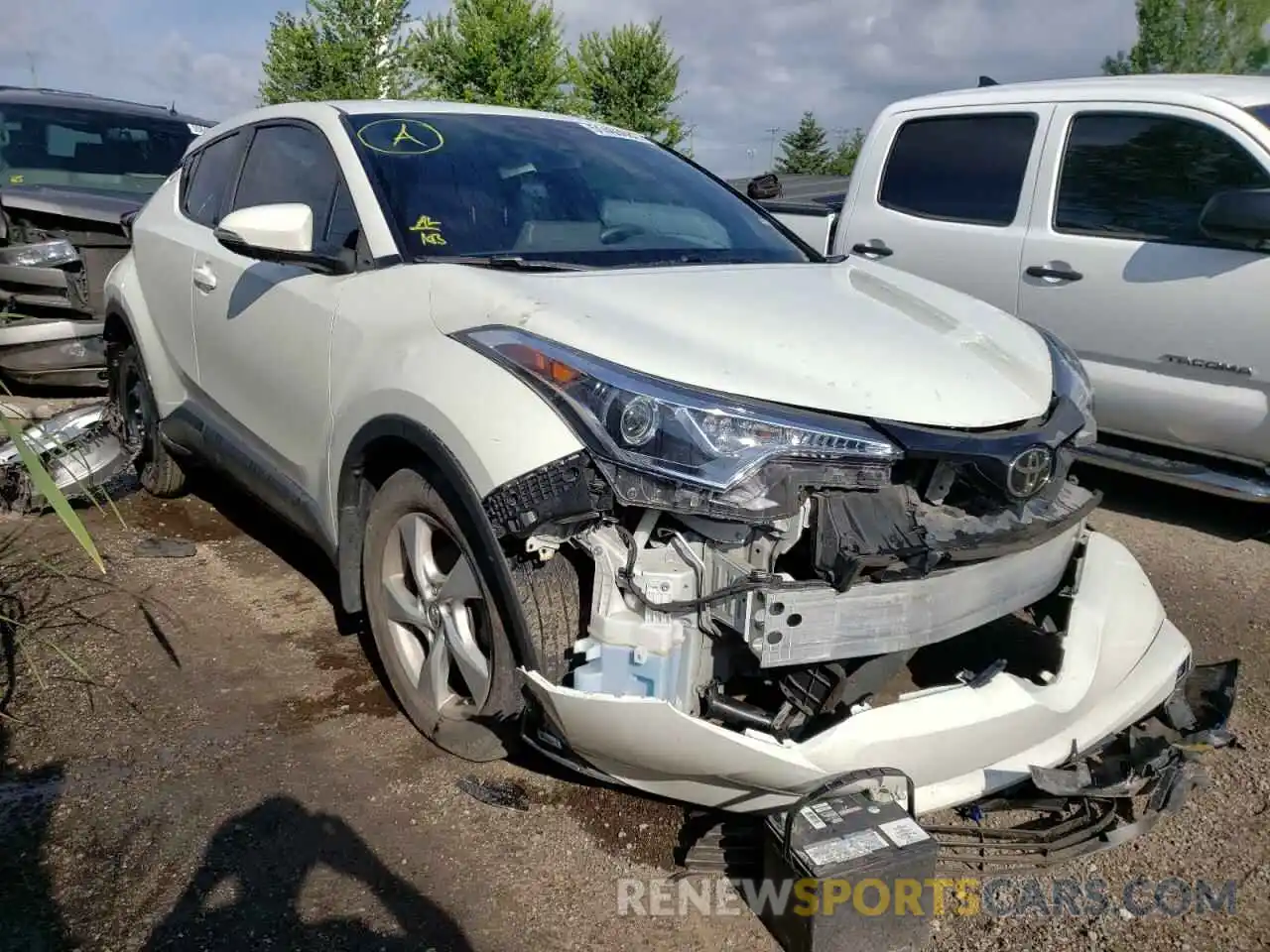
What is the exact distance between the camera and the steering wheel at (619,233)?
3.16 metres

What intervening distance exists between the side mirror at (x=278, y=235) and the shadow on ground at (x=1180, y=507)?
3879mm

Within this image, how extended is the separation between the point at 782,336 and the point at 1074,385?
876 millimetres

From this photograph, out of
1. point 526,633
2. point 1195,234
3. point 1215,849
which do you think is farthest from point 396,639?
point 1195,234

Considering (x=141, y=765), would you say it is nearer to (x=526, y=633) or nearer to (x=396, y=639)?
(x=396, y=639)

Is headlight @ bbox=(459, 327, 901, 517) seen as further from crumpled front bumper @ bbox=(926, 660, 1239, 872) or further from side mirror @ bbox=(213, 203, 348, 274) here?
side mirror @ bbox=(213, 203, 348, 274)

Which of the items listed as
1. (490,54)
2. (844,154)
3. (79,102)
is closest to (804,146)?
(844,154)

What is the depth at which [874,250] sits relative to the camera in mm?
5770

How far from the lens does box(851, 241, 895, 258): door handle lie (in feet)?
18.7

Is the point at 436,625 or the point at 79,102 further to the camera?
the point at 79,102

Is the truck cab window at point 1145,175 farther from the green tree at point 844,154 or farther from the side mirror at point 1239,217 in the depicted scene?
the green tree at point 844,154

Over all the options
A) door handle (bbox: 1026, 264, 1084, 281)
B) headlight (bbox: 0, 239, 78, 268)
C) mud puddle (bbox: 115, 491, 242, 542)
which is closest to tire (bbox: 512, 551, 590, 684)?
mud puddle (bbox: 115, 491, 242, 542)

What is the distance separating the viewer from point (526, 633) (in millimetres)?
2328

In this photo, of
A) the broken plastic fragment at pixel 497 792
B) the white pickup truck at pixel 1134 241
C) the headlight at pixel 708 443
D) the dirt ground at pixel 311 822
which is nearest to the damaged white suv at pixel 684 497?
the headlight at pixel 708 443

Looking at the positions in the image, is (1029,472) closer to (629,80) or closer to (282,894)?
(282,894)
